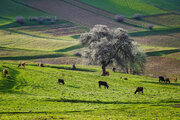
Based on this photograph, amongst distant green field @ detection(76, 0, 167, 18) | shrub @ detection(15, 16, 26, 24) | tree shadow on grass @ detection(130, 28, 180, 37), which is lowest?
tree shadow on grass @ detection(130, 28, 180, 37)

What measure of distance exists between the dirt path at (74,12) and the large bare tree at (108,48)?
257ft

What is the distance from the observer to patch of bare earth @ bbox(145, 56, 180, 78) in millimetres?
75131

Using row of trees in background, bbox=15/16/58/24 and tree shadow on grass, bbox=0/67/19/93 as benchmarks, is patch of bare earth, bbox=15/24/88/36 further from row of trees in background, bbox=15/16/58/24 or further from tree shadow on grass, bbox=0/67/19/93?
tree shadow on grass, bbox=0/67/19/93

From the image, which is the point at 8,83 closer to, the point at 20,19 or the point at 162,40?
the point at 162,40

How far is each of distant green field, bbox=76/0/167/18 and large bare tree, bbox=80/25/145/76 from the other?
10750 cm

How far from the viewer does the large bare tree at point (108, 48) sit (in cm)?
5719

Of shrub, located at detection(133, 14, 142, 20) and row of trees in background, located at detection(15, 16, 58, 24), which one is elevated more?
shrub, located at detection(133, 14, 142, 20)

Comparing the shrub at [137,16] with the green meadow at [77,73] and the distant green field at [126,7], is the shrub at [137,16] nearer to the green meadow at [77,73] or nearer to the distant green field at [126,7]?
the green meadow at [77,73]

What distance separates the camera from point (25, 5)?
158500 mm

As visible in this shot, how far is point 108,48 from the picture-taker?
187 ft

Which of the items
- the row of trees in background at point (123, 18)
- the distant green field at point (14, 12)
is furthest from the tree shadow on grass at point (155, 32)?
the distant green field at point (14, 12)

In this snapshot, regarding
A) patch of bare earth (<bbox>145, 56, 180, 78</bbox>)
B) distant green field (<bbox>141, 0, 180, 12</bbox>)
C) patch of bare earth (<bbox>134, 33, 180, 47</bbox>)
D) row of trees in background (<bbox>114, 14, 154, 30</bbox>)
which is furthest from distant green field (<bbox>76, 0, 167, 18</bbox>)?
patch of bare earth (<bbox>145, 56, 180, 78</bbox>)

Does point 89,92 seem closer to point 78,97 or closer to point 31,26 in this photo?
point 78,97

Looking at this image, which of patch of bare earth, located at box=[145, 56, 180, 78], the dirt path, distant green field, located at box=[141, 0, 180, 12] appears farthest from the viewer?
distant green field, located at box=[141, 0, 180, 12]
